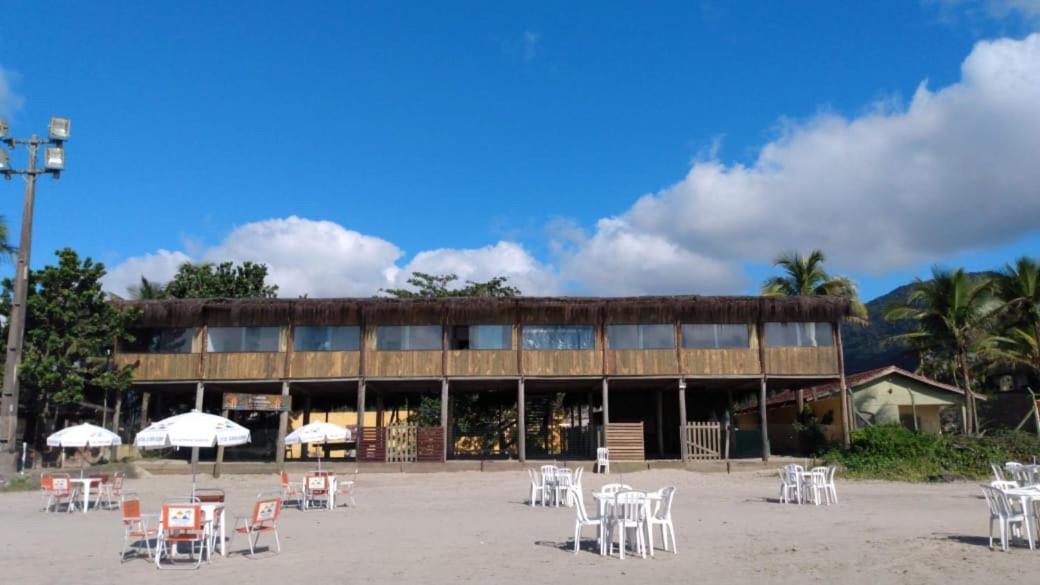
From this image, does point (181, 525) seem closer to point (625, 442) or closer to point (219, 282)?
point (625, 442)

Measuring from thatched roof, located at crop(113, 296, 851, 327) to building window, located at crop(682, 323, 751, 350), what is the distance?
0.25 meters

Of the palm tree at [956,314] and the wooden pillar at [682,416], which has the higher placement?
the palm tree at [956,314]

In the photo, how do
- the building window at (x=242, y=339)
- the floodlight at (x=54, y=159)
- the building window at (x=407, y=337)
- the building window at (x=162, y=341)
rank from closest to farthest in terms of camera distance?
the floodlight at (x=54, y=159) → the building window at (x=407, y=337) → the building window at (x=242, y=339) → the building window at (x=162, y=341)

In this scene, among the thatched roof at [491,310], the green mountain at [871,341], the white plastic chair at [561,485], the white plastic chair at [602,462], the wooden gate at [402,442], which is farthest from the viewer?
the green mountain at [871,341]

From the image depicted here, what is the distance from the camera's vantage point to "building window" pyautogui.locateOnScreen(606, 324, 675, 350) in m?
27.8

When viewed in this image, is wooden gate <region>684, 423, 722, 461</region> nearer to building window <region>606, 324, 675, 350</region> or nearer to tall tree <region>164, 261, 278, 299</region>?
building window <region>606, 324, 675, 350</region>

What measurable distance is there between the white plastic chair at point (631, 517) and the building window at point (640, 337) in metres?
18.1

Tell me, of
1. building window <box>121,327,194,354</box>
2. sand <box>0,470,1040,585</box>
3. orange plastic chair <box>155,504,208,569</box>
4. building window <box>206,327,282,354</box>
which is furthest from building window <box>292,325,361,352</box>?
orange plastic chair <box>155,504,208,569</box>

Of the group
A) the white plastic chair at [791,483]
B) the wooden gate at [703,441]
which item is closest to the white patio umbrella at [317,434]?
the white plastic chair at [791,483]

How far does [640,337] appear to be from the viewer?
2784 cm

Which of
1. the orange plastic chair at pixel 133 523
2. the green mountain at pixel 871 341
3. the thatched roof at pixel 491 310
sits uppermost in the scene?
the green mountain at pixel 871 341

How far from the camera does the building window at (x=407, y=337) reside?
91.5ft

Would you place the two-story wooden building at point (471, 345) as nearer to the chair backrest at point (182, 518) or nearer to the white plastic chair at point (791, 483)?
the white plastic chair at point (791, 483)

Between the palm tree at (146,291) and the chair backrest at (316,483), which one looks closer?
the chair backrest at (316,483)
